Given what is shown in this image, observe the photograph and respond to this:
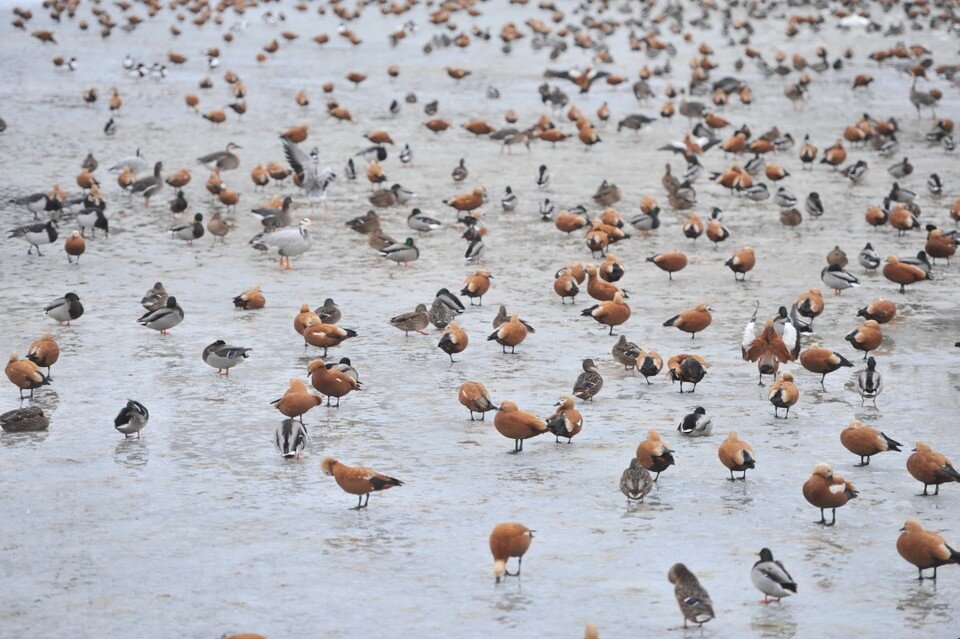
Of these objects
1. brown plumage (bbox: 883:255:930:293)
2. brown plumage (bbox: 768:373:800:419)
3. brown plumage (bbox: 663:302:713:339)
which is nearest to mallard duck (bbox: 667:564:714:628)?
brown plumage (bbox: 768:373:800:419)

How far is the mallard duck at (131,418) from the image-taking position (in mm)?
11648

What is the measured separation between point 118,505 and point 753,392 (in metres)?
7.02

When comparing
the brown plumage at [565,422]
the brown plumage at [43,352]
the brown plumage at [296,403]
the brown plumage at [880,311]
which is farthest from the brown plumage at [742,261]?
the brown plumage at [43,352]

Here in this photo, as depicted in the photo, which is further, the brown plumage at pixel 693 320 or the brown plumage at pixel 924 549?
the brown plumage at pixel 693 320

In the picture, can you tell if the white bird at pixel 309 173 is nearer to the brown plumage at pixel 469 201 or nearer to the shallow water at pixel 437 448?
the shallow water at pixel 437 448

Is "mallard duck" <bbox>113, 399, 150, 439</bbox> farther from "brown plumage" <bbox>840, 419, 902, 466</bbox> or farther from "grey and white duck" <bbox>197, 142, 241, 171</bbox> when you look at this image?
"grey and white duck" <bbox>197, 142, 241, 171</bbox>

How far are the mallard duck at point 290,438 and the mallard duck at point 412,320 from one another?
4206 mm

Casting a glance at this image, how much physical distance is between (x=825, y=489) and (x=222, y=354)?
7.02m

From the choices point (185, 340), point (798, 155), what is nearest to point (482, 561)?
point (185, 340)

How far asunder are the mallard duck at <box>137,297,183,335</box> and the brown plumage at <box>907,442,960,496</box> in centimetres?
899

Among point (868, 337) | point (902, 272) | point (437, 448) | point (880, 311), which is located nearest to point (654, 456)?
point (437, 448)

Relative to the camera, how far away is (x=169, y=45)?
43.1 meters

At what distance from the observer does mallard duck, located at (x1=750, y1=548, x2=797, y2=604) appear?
833 centimetres

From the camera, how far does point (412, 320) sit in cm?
1552
